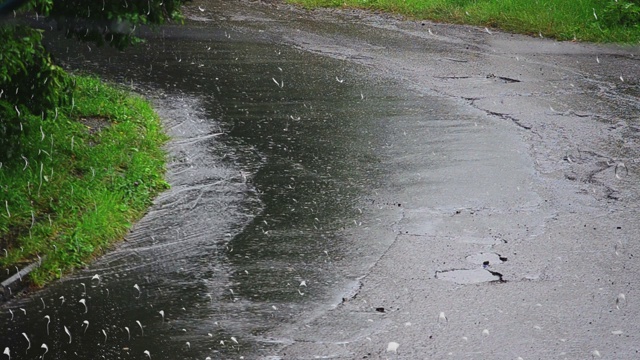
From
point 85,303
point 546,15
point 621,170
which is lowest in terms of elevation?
point 85,303

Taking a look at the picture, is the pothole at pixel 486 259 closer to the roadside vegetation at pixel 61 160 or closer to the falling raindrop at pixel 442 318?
the falling raindrop at pixel 442 318

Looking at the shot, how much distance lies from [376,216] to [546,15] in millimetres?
9186

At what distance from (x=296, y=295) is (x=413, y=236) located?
140 centimetres

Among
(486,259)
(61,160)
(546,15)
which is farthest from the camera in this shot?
(546,15)

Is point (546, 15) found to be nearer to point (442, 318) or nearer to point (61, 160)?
point (61, 160)

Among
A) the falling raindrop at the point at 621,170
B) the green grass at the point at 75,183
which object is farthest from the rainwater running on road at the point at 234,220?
the falling raindrop at the point at 621,170

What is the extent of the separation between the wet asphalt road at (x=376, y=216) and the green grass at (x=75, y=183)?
0.22 metres

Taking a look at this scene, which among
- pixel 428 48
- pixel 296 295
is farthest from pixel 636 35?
pixel 296 295

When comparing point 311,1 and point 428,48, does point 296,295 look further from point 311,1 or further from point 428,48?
point 311,1

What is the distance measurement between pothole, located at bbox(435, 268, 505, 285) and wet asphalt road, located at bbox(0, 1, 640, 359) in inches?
0.8

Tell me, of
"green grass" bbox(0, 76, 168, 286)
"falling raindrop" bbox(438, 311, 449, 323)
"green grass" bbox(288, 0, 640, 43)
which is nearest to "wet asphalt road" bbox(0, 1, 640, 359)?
"falling raindrop" bbox(438, 311, 449, 323)

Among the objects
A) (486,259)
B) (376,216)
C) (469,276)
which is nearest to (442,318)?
(469,276)

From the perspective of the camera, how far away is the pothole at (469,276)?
20.0ft

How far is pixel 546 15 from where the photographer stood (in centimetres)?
1531
